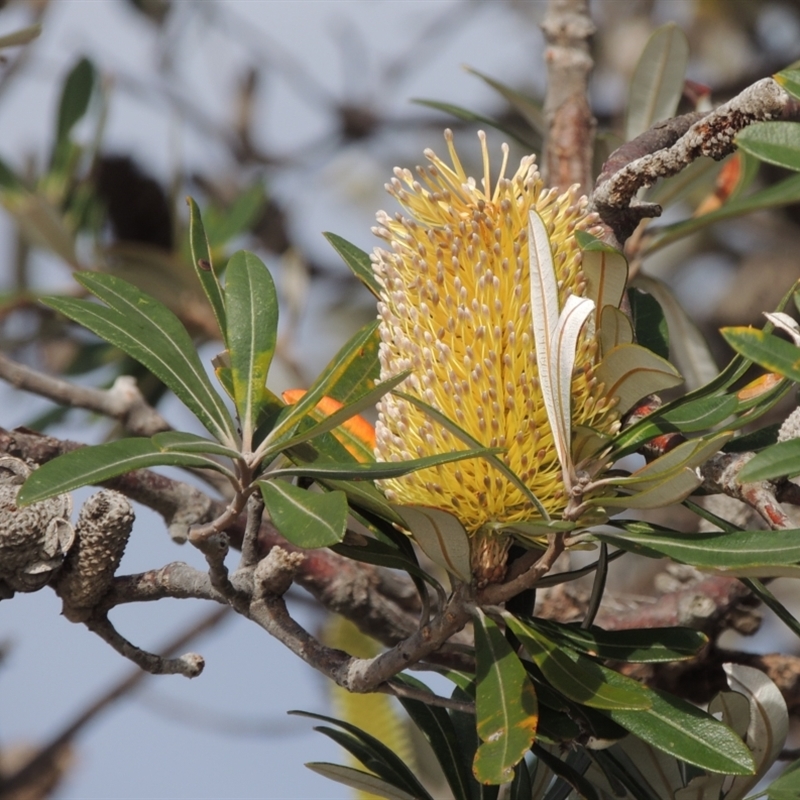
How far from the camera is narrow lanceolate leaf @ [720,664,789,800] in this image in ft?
2.46

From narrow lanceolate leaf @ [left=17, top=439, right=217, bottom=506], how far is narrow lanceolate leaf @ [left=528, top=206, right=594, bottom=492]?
220 millimetres

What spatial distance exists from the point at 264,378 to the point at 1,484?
0.20 meters

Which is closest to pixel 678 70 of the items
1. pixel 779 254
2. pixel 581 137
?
pixel 581 137

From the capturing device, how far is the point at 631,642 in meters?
0.67

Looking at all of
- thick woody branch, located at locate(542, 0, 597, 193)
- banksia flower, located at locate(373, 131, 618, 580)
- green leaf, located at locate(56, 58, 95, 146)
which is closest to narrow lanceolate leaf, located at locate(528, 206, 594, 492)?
banksia flower, located at locate(373, 131, 618, 580)

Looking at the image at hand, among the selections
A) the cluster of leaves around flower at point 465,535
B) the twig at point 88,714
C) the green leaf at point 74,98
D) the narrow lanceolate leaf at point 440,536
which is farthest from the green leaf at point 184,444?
the green leaf at point 74,98

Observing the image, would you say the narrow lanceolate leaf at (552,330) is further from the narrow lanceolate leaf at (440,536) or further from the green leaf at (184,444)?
the green leaf at (184,444)

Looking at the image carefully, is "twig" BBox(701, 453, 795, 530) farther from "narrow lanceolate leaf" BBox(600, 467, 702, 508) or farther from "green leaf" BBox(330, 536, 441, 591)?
"green leaf" BBox(330, 536, 441, 591)

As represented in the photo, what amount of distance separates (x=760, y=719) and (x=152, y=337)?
527 mm

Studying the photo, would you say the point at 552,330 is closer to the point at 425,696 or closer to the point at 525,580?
the point at 525,580

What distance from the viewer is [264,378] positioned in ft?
2.20

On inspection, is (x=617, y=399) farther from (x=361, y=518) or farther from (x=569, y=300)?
(x=361, y=518)

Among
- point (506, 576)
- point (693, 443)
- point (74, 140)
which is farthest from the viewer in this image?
point (74, 140)

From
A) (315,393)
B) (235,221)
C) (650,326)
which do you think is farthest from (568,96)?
(315,393)
